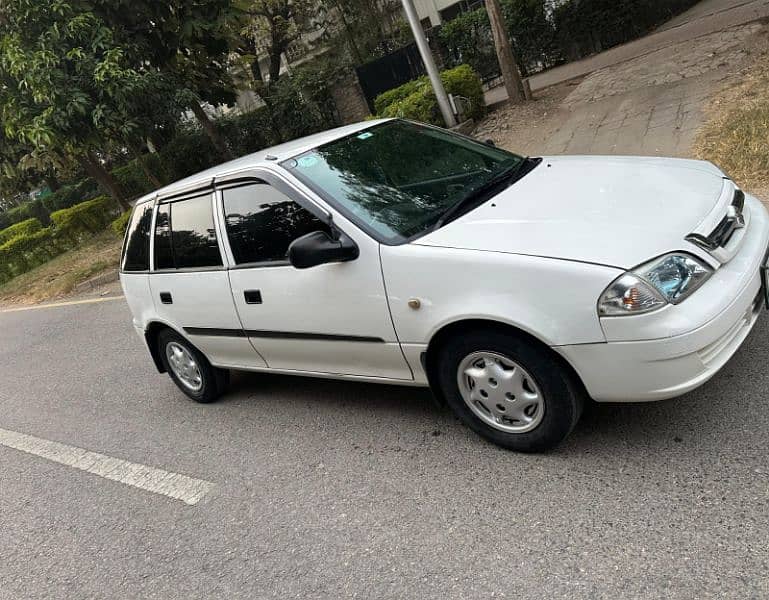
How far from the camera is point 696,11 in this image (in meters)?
17.3

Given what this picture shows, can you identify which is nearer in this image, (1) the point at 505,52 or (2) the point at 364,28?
(1) the point at 505,52

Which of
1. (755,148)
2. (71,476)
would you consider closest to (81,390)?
(71,476)

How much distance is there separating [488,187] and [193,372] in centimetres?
278

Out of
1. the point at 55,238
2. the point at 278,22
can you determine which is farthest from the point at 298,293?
the point at 278,22

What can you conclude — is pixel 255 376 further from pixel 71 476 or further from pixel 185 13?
pixel 185 13

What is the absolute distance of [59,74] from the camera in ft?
35.6

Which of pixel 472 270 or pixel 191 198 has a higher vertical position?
pixel 191 198

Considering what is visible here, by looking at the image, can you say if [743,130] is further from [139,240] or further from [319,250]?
[139,240]

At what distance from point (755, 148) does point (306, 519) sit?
6.04m

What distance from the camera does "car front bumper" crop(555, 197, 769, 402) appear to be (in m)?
2.70

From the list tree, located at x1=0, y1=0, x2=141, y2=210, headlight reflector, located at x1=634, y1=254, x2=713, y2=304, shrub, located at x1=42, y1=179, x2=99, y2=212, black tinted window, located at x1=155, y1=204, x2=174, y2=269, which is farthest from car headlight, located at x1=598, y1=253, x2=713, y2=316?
shrub, located at x1=42, y1=179, x2=99, y2=212

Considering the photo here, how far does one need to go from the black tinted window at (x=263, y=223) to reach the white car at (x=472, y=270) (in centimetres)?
1

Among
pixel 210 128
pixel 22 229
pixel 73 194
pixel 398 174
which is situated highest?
pixel 73 194

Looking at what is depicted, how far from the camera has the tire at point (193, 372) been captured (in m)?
4.94
